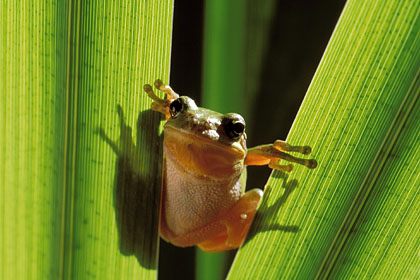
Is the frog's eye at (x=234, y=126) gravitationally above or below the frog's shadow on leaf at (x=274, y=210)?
above

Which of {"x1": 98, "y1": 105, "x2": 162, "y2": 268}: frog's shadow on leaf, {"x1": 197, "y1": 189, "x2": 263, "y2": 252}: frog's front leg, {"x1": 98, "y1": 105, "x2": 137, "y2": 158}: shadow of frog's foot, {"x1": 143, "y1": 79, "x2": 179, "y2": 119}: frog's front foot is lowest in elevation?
{"x1": 197, "y1": 189, "x2": 263, "y2": 252}: frog's front leg

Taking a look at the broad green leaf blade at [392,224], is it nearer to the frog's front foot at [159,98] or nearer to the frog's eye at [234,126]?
the frog's eye at [234,126]

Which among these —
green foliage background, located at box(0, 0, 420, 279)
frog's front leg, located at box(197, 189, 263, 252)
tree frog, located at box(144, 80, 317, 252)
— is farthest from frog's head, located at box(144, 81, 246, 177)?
frog's front leg, located at box(197, 189, 263, 252)

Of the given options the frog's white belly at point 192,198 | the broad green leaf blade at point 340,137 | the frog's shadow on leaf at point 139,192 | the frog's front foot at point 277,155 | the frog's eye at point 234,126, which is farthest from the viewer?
the frog's white belly at point 192,198

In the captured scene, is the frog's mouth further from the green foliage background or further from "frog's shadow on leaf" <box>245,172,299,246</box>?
"frog's shadow on leaf" <box>245,172,299,246</box>

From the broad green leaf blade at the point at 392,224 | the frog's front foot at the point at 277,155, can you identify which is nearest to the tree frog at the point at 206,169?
the frog's front foot at the point at 277,155

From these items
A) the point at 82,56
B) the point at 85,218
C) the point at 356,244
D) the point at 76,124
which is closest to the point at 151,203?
the point at 85,218
